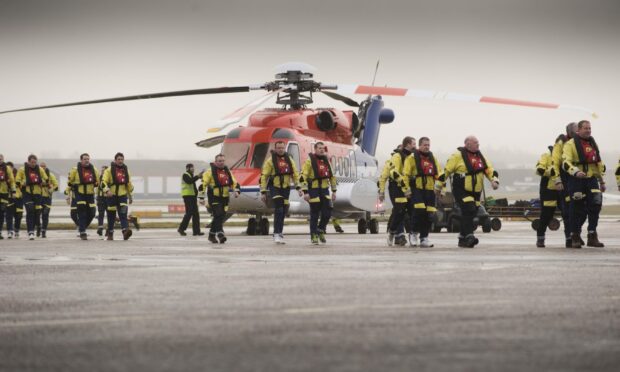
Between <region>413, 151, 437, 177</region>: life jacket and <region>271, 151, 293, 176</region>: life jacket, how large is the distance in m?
3.07

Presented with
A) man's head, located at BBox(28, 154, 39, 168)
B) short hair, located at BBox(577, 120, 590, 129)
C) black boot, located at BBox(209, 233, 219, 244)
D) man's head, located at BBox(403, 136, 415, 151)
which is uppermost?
short hair, located at BBox(577, 120, 590, 129)

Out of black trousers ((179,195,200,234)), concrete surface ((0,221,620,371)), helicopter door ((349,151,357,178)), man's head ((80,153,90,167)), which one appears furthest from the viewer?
helicopter door ((349,151,357,178))

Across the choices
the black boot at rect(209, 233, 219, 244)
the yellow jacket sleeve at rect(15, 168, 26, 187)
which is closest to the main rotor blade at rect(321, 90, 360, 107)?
the black boot at rect(209, 233, 219, 244)

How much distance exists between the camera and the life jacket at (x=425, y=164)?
1934 centimetres

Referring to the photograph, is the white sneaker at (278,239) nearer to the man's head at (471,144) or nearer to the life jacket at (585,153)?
the man's head at (471,144)

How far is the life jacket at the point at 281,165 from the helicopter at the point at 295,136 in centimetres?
223

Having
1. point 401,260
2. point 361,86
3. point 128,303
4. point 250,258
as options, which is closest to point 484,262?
point 401,260

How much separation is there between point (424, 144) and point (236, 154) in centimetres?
830

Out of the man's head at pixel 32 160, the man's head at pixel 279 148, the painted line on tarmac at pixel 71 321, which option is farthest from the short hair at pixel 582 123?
the man's head at pixel 32 160

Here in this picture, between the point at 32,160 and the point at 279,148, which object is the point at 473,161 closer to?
the point at 279,148

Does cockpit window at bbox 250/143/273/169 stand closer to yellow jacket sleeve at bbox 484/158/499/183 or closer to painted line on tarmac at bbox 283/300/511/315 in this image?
yellow jacket sleeve at bbox 484/158/499/183

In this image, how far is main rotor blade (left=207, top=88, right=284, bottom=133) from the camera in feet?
75.4

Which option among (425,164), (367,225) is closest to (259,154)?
(367,225)

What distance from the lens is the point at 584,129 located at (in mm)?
17656
